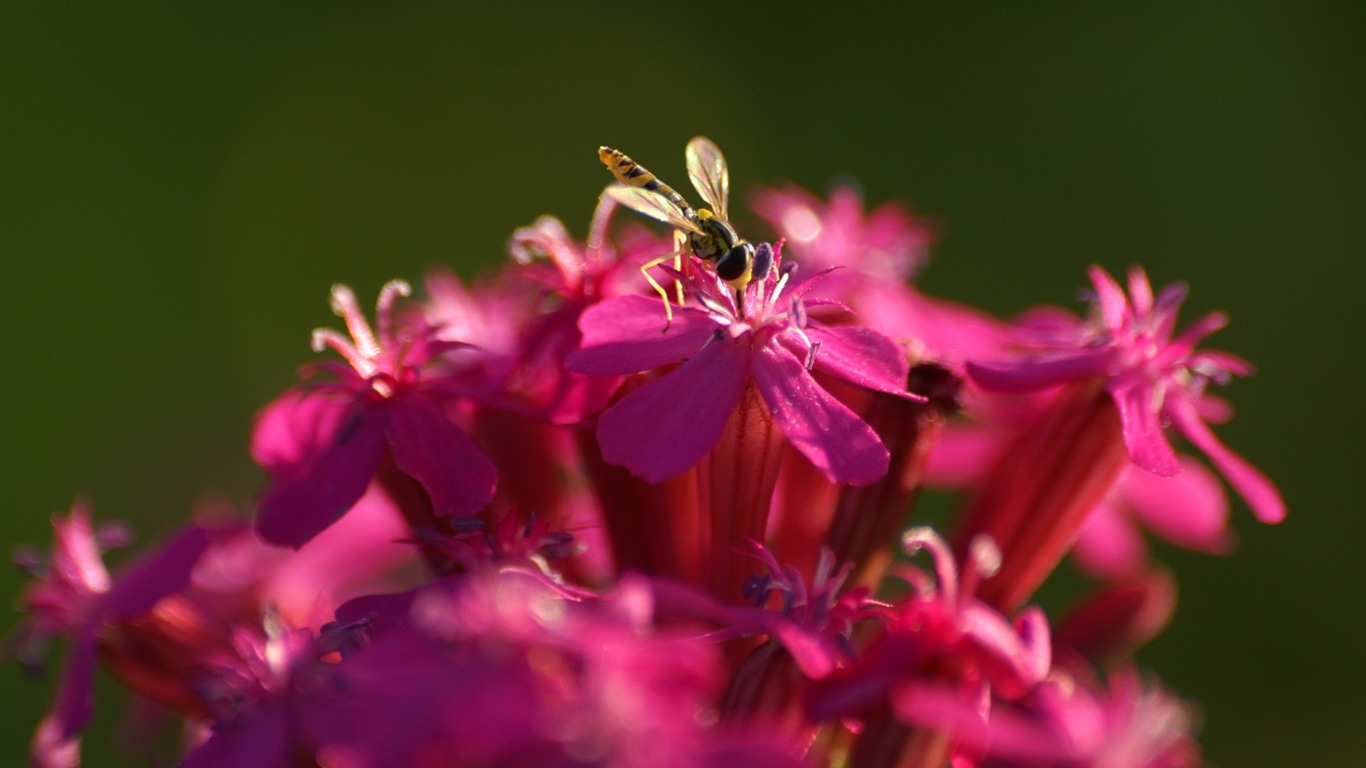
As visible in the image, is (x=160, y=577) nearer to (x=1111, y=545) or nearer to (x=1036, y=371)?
(x=1036, y=371)

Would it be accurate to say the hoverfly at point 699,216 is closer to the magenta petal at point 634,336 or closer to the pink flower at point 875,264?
the magenta petal at point 634,336

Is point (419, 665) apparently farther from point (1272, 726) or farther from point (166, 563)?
point (1272, 726)

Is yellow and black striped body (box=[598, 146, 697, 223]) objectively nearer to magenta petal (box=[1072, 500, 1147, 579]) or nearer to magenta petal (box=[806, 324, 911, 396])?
magenta petal (box=[806, 324, 911, 396])

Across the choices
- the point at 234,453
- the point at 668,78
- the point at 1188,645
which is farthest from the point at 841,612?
the point at 668,78

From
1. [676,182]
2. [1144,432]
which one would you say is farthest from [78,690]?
[676,182]

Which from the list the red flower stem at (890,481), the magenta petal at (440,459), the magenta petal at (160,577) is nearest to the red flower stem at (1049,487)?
the red flower stem at (890,481)

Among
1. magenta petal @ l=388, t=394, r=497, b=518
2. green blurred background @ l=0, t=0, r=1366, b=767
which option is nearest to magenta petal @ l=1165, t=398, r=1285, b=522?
magenta petal @ l=388, t=394, r=497, b=518

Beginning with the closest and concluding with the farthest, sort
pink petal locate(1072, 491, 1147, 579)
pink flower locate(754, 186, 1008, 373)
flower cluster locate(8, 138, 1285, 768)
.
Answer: flower cluster locate(8, 138, 1285, 768) → pink flower locate(754, 186, 1008, 373) → pink petal locate(1072, 491, 1147, 579)
